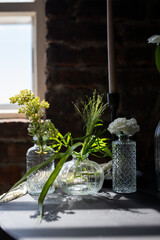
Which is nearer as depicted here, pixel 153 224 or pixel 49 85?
pixel 153 224

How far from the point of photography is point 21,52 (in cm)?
152

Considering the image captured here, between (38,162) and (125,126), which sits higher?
(125,126)

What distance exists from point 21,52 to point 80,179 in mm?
871

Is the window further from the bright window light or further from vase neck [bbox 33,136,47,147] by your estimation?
vase neck [bbox 33,136,47,147]

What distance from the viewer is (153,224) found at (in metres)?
0.64

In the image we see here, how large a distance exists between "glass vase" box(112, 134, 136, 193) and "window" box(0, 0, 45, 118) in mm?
627

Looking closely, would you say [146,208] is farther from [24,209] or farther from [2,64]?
[2,64]

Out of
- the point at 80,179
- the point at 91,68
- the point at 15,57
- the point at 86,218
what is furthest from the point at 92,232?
the point at 15,57

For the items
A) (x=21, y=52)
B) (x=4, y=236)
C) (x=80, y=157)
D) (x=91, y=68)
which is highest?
(x=21, y=52)

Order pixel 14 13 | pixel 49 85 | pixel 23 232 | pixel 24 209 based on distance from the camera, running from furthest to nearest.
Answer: pixel 14 13 < pixel 49 85 < pixel 24 209 < pixel 23 232

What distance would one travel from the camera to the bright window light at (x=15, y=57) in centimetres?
151

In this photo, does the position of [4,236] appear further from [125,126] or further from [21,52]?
[21,52]

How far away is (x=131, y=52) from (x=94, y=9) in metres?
0.26

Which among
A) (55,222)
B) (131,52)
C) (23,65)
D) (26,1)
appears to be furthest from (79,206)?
(26,1)
